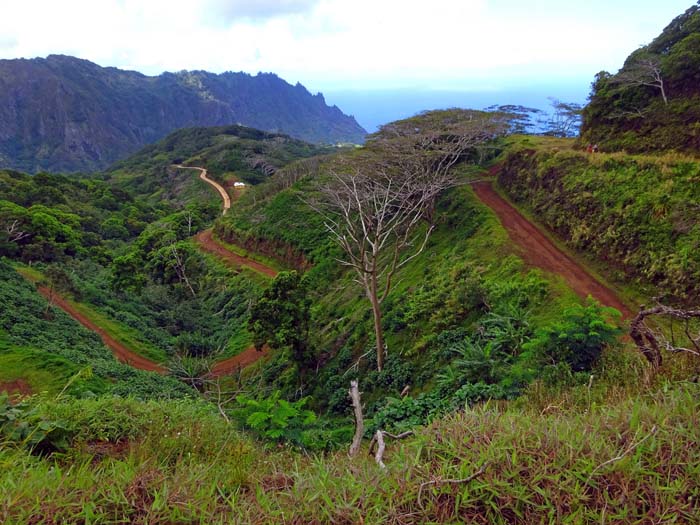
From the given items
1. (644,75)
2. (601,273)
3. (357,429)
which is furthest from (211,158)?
(357,429)

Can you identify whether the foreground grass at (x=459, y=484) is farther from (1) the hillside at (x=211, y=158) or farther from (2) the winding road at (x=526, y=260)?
(1) the hillside at (x=211, y=158)

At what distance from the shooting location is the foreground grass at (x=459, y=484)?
2361 millimetres

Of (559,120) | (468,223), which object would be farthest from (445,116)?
(559,120)

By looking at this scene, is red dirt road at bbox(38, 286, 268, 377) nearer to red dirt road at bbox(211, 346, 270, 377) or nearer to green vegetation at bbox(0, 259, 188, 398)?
red dirt road at bbox(211, 346, 270, 377)

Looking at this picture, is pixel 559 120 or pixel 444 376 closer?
pixel 444 376

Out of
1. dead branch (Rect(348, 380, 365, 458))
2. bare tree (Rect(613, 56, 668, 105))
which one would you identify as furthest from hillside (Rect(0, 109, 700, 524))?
bare tree (Rect(613, 56, 668, 105))

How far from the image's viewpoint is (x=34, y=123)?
16300 centimetres

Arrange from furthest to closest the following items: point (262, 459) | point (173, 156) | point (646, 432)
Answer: point (173, 156) → point (262, 459) → point (646, 432)

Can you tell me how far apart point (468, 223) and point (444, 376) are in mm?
11274

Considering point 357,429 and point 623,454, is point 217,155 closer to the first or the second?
point 357,429

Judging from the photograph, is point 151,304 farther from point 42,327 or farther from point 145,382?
point 145,382

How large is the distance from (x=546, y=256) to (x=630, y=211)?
8.97ft

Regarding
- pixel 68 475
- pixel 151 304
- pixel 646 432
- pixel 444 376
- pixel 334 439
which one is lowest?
pixel 151 304

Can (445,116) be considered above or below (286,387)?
above
